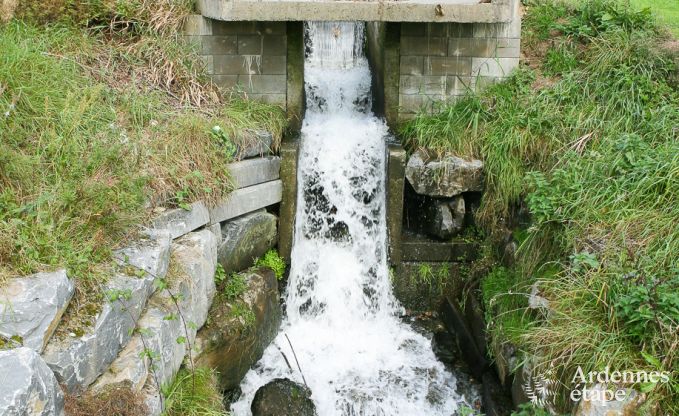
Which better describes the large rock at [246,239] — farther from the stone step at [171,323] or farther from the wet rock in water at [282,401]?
the wet rock in water at [282,401]

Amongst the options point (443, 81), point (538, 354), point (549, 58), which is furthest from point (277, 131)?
point (538, 354)

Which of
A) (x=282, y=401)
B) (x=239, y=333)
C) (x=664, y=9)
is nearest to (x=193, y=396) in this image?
(x=282, y=401)

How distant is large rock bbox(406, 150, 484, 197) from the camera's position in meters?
6.59

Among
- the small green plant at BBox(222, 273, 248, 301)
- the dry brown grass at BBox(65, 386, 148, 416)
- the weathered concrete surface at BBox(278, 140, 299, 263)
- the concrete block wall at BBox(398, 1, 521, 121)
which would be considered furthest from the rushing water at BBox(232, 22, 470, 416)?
the dry brown grass at BBox(65, 386, 148, 416)

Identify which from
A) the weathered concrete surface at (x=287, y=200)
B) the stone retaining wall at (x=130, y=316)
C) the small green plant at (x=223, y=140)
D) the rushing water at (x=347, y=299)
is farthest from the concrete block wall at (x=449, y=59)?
the stone retaining wall at (x=130, y=316)

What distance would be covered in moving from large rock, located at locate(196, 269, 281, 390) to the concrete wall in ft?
6.88

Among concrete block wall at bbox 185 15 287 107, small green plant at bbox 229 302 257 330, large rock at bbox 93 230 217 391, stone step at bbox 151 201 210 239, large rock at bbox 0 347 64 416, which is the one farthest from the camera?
concrete block wall at bbox 185 15 287 107

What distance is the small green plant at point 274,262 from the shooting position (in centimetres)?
674

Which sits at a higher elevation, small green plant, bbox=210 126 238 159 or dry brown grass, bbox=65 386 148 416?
small green plant, bbox=210 126 238 159

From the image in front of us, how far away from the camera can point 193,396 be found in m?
4.67

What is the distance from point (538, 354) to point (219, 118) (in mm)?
3674

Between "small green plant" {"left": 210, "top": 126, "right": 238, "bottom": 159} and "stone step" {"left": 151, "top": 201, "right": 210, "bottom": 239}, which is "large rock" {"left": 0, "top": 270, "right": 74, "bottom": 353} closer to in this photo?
"stone step" {"left": 151, "top": 201, "right": 210, "bottom": 239}

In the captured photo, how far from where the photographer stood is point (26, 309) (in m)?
3.66

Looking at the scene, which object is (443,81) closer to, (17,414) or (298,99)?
(298,99)
